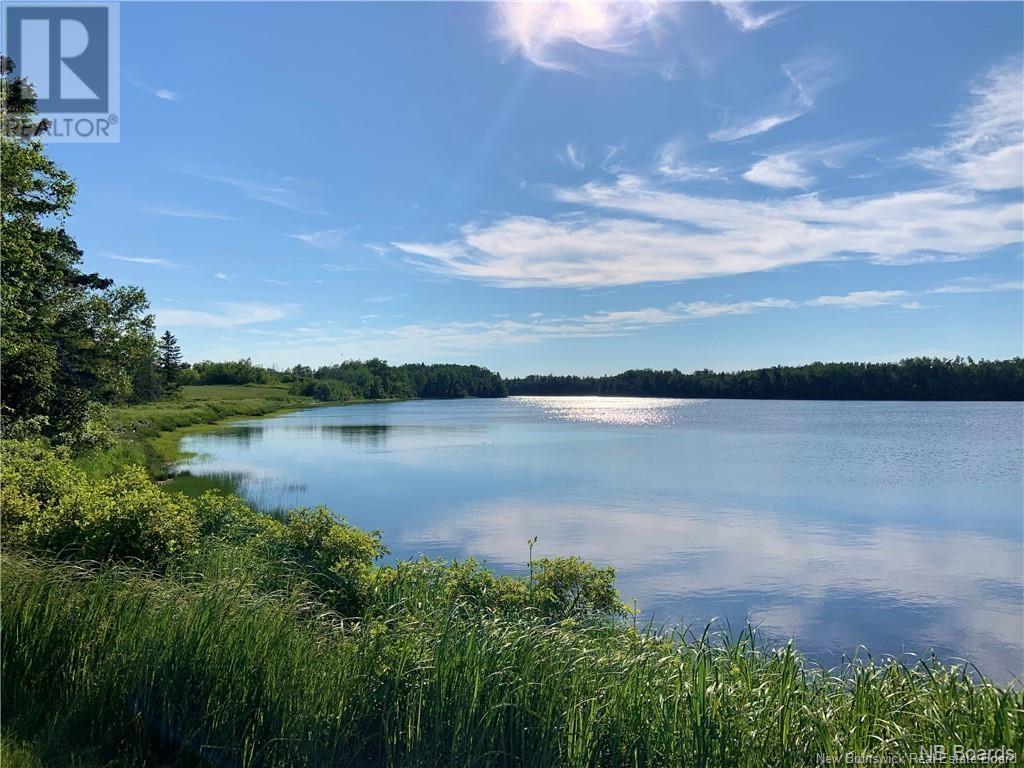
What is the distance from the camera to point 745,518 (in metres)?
20.5

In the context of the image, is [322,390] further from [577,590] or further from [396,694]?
[396,694]

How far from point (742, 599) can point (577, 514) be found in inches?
330

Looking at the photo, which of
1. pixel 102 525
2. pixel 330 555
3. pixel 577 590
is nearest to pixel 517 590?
pixel 577 590

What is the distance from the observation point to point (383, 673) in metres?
4.50

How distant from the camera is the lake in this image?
12148mm

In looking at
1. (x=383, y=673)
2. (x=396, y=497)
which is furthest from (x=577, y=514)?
(x=383, y=673)

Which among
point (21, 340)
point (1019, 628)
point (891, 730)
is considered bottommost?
point (1019, 628)

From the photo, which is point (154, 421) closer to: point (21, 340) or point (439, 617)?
point (21, 340)

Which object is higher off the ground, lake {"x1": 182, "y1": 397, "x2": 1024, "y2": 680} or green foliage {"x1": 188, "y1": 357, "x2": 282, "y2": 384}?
green foliage {"x1": 188, "y1": 357, "x2": 282, "y2": 384}

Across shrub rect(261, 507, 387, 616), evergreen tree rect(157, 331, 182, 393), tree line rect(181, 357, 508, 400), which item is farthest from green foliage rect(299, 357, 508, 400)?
shrub rect(261, 507, 387, 616)

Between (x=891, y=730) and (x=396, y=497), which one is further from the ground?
(x=891, y=730)

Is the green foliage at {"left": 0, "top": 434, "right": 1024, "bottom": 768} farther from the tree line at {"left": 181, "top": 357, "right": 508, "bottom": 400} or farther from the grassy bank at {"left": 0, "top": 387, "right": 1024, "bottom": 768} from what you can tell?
the tree line at {"left": 181, "top": 357, "right": 508, "bottom": 400}

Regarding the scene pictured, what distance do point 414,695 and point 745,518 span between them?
725 inches

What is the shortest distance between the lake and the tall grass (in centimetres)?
566
